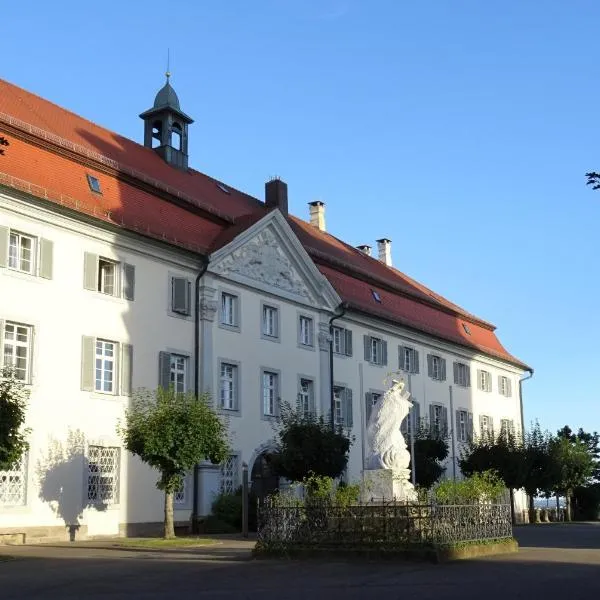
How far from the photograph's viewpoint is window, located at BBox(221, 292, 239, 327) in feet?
105

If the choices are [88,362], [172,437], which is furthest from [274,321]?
[172,437]

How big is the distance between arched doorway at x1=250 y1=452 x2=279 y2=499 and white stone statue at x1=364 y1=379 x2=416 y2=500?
12.9 meters

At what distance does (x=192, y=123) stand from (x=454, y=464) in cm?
2154

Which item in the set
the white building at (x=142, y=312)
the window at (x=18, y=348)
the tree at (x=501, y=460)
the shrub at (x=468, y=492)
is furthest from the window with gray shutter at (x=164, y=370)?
the tree at (x=501, y=460)

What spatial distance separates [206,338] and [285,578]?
16.8 meters

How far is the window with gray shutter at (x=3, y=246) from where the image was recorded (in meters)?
24.5

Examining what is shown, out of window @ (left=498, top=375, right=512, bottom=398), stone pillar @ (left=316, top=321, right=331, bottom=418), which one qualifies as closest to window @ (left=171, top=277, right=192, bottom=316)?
stone pillar @ (left=316, top=321, right=331, bottom=418)

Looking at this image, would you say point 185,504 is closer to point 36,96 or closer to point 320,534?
point 320,534

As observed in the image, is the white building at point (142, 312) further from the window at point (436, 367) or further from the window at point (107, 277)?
the window at point (436, 367)

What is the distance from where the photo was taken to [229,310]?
106 ft

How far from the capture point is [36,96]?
3278 centimetres

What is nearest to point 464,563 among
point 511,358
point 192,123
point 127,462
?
point 127,462

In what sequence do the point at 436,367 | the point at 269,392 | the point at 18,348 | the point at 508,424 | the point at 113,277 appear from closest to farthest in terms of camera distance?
the point at 18,348, the point at 113,277, the point at 269,392, the point at 436,367, the point at 508,424

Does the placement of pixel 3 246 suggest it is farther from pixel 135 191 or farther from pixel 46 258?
pixel 135 191
